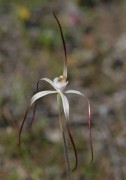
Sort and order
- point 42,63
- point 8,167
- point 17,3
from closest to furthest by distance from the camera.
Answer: point 8,167 < point 42,63 < point 17,3

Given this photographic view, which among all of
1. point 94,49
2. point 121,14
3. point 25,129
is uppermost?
point 121,14

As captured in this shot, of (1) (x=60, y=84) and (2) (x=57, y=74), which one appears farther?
(2) (x=57, y=74)

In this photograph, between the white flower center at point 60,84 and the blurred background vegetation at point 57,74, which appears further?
the blurred background vegetation at point 57,74

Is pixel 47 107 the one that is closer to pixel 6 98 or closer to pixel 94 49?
pixel 6 98

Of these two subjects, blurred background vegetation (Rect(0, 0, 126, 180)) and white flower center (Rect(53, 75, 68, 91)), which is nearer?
white flower center (Rect(53, 75, 68, 91))

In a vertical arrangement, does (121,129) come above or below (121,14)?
below

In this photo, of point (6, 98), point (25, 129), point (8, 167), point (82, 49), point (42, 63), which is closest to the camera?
point (8, 167)

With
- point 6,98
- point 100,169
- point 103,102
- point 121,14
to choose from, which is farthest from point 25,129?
point 121,14

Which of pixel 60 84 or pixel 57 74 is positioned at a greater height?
pixel 57 74
